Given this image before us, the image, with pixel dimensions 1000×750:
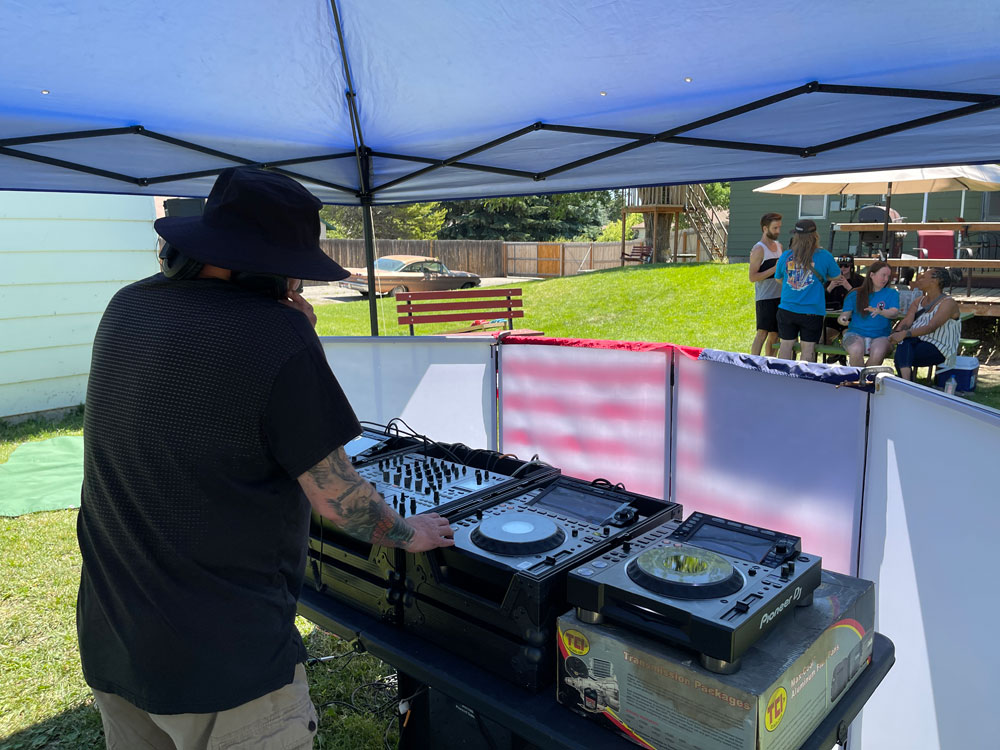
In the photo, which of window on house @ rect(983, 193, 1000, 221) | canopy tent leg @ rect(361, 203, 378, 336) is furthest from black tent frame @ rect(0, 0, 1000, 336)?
window on house @ rect(983, 193, 1000, 221)

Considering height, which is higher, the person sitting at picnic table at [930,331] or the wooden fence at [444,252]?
the wooden fence at [444,252]

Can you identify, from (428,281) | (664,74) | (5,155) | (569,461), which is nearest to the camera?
(664,74)

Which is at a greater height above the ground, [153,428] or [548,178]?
[548,178]

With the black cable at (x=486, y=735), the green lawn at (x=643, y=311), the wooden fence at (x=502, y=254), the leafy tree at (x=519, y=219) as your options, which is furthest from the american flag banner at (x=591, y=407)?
the leafy tree at (x=519, y=219)

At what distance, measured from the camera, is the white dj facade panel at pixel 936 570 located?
199 cm

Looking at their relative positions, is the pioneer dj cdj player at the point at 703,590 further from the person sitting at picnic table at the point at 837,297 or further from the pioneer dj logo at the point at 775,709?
the person sitting at picnic table at the point at 837,297

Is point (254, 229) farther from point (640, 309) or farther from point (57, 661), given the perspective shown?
point (640, 309)

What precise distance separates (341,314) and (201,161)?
40.0ft

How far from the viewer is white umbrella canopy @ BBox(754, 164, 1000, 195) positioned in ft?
27.9

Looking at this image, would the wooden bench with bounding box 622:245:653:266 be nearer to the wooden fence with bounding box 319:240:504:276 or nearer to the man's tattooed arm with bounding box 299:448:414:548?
the wooden fence with bounding box 319:240:504:276

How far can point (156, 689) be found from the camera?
142cm

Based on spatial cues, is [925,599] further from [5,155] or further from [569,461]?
[5,155]

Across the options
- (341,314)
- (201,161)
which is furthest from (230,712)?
(341,314)

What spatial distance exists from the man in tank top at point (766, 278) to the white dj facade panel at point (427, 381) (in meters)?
4.29
